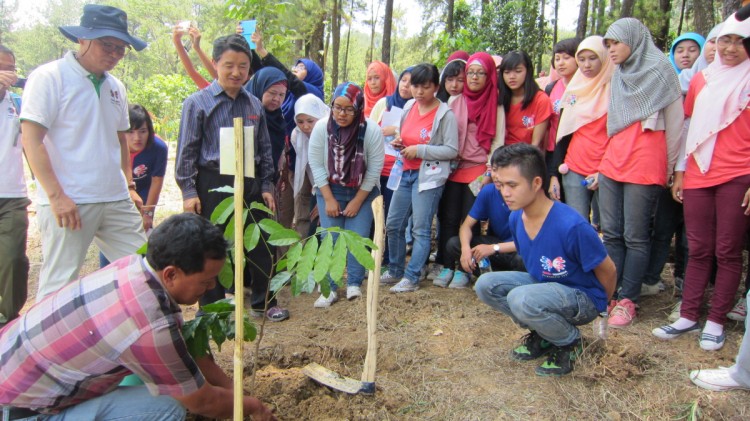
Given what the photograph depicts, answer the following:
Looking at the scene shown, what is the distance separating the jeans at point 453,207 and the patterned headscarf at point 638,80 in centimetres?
114

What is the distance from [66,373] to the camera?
1.56 m

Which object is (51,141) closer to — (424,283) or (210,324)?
(210,324)

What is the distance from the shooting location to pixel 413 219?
12.5ft

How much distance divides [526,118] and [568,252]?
5.23ft

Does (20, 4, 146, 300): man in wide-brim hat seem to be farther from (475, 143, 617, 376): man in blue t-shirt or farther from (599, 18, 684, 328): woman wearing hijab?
(599, 18, 684, 328): woman wearing hijab

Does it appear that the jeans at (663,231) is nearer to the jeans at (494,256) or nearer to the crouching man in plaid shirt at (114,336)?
the jeans at (494,256)

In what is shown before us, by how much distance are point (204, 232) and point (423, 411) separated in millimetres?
1377

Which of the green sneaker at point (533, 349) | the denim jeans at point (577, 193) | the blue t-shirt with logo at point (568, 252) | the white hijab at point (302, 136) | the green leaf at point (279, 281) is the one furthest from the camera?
the white hijab at point (302, 136)

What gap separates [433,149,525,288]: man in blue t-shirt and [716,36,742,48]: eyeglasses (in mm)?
1472

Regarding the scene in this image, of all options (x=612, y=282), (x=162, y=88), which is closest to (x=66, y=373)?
(x=612, y=282)

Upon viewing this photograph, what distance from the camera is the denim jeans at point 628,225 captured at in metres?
2.96

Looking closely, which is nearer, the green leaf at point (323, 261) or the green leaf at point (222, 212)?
the green leaf at point (323, 261)

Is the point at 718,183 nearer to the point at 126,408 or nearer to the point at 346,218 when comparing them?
the point at 346,218

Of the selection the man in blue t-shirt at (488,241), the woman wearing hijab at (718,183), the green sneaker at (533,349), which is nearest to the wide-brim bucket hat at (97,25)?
the man in blue t-shirt at (488,241)
